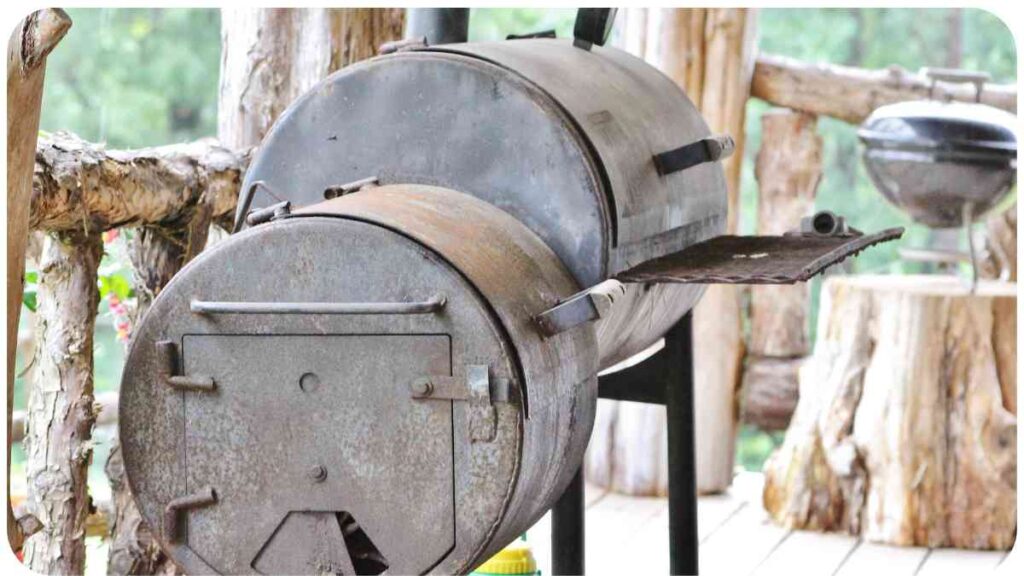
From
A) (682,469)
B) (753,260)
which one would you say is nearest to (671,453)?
(682,469)

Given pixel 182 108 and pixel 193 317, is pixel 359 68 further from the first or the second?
pixel 182 108

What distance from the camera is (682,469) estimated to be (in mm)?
2770

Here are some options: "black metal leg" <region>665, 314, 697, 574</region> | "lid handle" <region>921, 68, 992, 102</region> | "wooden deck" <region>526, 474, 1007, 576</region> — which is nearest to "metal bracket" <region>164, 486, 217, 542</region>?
"black metal leg" <region>665, 314, 697, 574</region>

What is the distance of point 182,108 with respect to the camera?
923cm

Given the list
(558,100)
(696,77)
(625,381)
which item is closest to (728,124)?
(696,77)

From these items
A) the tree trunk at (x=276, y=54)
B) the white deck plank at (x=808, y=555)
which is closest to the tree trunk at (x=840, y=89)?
the white deck plank at (x=808, y=555)

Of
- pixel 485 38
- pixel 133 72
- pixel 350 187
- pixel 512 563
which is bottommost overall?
pixel 512 563

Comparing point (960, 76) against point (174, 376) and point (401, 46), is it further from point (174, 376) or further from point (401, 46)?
point (174, 376)

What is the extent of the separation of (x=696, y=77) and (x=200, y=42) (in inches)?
215

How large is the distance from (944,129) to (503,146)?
2.21 meters

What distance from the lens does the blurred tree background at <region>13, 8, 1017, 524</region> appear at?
897cm

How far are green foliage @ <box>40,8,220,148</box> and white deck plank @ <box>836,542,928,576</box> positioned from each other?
20.2ft

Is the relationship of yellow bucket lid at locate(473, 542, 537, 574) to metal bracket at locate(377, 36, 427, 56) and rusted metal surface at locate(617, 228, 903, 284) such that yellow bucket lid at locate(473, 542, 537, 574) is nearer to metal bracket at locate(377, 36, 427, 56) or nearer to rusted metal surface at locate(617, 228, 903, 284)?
rusted metal surface at locate(617, 228, 903, 284)

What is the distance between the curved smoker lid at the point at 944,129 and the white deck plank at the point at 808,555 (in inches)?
41.6
